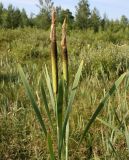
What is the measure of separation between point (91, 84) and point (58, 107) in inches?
97.3

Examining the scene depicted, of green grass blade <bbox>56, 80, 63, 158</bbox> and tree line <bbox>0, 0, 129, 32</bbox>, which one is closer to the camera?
green grass blade <bbox>56, 80, 63, 158</bbox>

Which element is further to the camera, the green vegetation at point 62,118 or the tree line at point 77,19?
the tree line at point 77,19

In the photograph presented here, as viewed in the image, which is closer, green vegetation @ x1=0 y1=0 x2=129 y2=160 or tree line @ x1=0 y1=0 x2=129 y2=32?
green vegetation @ x1=0 y1=0 x2=129 y2=160

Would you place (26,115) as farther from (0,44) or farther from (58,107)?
(0,44)

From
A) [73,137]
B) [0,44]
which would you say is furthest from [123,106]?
[0,44]

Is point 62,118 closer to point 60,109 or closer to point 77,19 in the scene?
point 60,109

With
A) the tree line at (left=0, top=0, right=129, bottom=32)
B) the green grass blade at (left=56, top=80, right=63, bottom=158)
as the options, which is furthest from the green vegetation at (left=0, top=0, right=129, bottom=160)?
the tree line at (left=0, top=0, right=129, bottom=32)

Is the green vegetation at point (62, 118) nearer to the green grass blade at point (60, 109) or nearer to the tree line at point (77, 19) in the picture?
the green grass blade at point (60, 109)

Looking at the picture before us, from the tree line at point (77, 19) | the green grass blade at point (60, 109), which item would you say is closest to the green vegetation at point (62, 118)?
the green grass blade at point (60, 109)

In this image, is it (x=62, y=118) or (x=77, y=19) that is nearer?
(x=62, y=118)

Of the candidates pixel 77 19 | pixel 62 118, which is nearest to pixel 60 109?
pixel 62 118

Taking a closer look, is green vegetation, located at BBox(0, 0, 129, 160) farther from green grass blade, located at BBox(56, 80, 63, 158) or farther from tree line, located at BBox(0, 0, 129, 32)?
tree line, located at BBox(0, 0, 129, 32)

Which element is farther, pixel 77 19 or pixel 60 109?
pixel 77 19

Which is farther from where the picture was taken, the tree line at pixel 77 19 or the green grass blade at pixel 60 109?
the tree line at pixel 77 19
